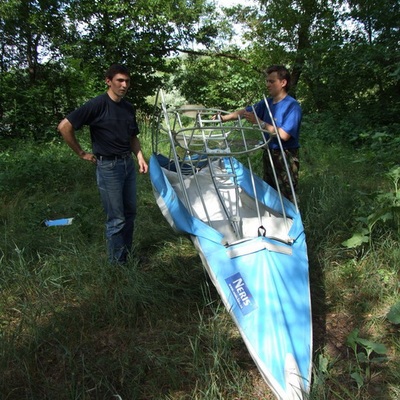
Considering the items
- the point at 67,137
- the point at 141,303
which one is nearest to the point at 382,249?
the point at 141,303

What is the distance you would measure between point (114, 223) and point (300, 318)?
1.65m

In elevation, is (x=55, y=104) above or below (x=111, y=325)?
above

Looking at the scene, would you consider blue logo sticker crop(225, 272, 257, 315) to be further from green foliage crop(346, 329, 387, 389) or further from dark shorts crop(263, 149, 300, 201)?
dark shorts crop(263, 149, 300, 201)

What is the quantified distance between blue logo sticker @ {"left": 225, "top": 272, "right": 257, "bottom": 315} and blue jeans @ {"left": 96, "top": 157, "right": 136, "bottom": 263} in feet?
3.96

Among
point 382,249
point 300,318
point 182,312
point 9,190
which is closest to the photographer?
point 300,318

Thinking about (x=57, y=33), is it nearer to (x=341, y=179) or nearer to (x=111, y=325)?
(x=341, y=179)

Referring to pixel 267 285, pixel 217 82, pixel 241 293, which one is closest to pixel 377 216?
pixel 267 285

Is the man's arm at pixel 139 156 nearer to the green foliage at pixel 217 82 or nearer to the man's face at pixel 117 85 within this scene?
the man's face at pixel 117 85

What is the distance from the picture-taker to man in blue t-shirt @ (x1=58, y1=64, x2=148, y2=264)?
8.82 ft

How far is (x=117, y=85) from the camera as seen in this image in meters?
2.73

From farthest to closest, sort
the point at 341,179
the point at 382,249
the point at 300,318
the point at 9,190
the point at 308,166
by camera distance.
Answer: the point at 308,166 → the point at 9,190 → the point at 341,179 → the point at 382,249 → the point at 300,318

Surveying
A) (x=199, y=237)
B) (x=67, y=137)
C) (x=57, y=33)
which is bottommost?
(x=199, y=237)

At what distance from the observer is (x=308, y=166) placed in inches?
228

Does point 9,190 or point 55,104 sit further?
point 55,104
